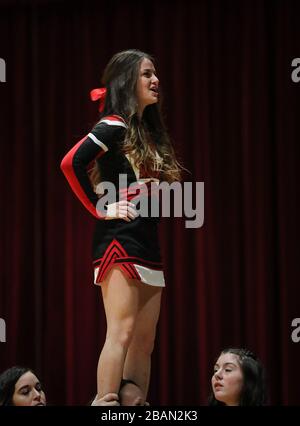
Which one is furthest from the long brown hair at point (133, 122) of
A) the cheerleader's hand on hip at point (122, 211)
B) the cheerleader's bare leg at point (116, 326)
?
the cheerleader's bare leg at point (116, 326)

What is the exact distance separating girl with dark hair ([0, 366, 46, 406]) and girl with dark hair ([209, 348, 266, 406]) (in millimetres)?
695

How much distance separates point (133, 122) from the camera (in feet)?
8.58

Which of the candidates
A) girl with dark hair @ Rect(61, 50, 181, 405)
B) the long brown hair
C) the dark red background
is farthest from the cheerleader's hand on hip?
the dark red background

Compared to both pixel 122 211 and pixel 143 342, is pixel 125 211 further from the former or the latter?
pixel 143 342

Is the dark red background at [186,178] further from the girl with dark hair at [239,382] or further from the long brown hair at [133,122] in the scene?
the long brown hair at [133,122]

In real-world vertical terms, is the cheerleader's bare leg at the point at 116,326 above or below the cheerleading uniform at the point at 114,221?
below

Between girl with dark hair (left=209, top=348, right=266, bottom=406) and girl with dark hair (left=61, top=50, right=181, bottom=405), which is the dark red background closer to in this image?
girl with dark hair (left=209, top=348, right=266, bottom=406)

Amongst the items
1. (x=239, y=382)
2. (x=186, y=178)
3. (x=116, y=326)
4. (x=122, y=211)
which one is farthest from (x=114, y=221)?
(x=186, y=178)

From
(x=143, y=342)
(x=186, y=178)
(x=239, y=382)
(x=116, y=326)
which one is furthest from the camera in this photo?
(x=186, y=178)

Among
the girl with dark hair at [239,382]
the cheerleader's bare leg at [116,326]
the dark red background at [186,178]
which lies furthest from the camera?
the dark red background at [186,178]

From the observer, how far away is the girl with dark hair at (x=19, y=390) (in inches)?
113

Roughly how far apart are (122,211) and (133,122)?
0.33 m

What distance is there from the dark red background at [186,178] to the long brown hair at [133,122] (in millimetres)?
1681
